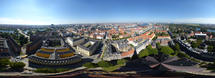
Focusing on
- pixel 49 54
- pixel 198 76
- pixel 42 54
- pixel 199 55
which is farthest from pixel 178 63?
pixel 42 54

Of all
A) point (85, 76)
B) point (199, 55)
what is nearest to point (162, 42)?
point (199, 55)

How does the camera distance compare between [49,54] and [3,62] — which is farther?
[49,54]

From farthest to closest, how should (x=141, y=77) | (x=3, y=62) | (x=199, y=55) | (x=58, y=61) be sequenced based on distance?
(x=199, y=55), (x=58, y=61), (x=3, y=62), (x=141, y=77)

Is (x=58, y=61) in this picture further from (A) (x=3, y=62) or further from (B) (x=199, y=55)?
(B) (x=199, y=55)

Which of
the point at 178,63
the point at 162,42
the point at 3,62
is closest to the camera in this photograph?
the point at 178,63

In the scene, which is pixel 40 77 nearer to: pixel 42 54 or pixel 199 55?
pixel 42 54

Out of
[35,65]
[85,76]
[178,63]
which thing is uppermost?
[178,63]

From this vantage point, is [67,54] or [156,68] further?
[67,54]

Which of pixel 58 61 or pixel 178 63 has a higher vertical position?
pixel 178 63

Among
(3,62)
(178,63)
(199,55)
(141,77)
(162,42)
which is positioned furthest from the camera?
(162,42)
